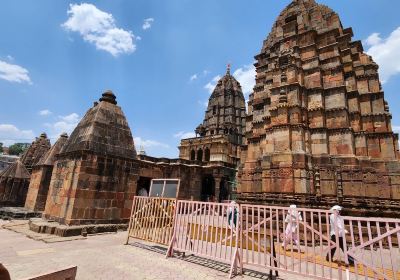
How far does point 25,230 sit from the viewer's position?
303 inches

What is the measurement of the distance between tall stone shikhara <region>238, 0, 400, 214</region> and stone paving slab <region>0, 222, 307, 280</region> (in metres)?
5.63

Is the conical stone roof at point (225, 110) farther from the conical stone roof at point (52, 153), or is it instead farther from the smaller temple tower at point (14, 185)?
the smaller temple tower at point (14, 185)

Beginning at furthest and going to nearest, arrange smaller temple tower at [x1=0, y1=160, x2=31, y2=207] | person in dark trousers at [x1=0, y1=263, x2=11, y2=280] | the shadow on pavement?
smaller temple tower at [x1=0, y1=160, x2=31, y2=207], the shadow on pavement, person in dark trousers at [x1=0, y1=263, x2=11, y2=280]

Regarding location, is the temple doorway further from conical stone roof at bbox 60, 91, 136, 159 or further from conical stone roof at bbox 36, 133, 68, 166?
conical stone roof at bbox 60, 91, 136, 159

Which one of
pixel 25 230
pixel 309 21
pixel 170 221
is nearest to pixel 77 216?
pixel 25 230

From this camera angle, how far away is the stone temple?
8375 millimetres

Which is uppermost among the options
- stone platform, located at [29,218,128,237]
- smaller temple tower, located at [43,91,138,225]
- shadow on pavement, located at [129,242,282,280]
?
smaller temple tower, located at [43,91,138,225]

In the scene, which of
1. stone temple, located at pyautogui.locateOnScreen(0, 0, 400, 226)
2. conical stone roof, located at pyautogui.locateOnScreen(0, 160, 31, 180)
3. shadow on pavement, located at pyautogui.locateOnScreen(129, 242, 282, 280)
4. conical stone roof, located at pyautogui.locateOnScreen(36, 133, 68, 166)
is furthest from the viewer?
conical stone roof, located at pyautogui.locateOnScreen(0, 160, 31, 180)

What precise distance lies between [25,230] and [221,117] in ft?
120

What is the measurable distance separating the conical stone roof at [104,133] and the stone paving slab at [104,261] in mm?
3217

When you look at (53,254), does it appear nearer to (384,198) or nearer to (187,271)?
(187,271)

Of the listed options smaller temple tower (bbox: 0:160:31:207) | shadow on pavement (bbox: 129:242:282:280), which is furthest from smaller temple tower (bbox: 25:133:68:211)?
shadow on pavement (bbox: 129:242:282:280)

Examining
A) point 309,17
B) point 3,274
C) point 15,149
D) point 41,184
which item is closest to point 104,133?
point 41,184

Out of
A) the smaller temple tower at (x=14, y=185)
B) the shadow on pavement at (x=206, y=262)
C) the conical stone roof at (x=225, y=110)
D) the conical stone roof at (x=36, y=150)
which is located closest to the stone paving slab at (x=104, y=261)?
the shadow on pavement at (x=206, y=262)
